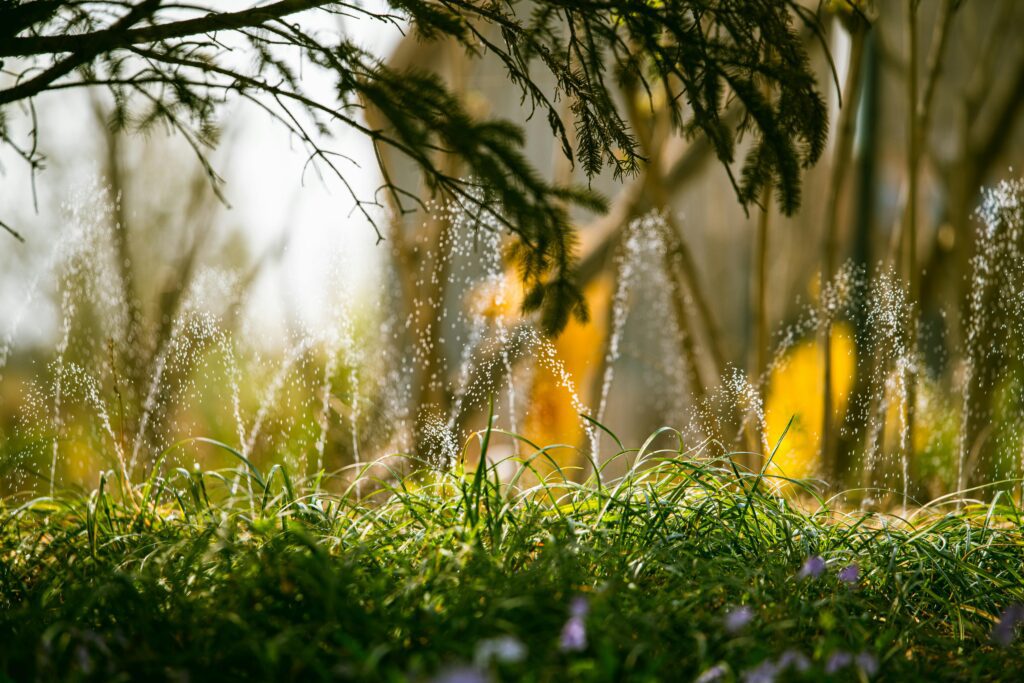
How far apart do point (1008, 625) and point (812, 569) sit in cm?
40

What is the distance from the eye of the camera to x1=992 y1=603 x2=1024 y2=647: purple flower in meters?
1.58

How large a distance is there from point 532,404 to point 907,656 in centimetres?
385

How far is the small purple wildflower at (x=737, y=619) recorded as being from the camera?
133 cm

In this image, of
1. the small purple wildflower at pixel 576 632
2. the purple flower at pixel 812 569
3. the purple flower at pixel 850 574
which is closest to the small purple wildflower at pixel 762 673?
the small purple wildflower at pixel 576 632

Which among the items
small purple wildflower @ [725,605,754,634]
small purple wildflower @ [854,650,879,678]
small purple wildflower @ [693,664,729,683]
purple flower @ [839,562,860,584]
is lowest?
small purple wildflower @ [693,664,729,683]

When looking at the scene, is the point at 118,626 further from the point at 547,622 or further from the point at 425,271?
the point at 425,271

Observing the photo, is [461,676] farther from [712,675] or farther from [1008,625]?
[1008,625]

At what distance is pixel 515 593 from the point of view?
1.42 metres

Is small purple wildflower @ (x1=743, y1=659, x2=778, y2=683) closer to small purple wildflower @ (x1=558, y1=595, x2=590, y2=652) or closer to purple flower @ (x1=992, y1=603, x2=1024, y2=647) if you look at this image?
small purple wildflower @ (x1=558, y1=595, x2=590, y2=652)

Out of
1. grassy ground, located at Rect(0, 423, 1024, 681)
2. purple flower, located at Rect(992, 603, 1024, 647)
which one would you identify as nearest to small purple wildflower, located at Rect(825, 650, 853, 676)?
grassy ground, located at Rect(0, 423, 1024, 681)

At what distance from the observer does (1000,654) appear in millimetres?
1574

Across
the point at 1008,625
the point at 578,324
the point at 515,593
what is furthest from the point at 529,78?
the point at 578,324

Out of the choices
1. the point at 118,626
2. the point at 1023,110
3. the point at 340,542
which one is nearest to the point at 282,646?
the point at 118,626

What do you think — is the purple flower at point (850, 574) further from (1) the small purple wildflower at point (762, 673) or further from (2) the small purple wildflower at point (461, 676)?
(2) the small purple wildflower at point (461, 676)
